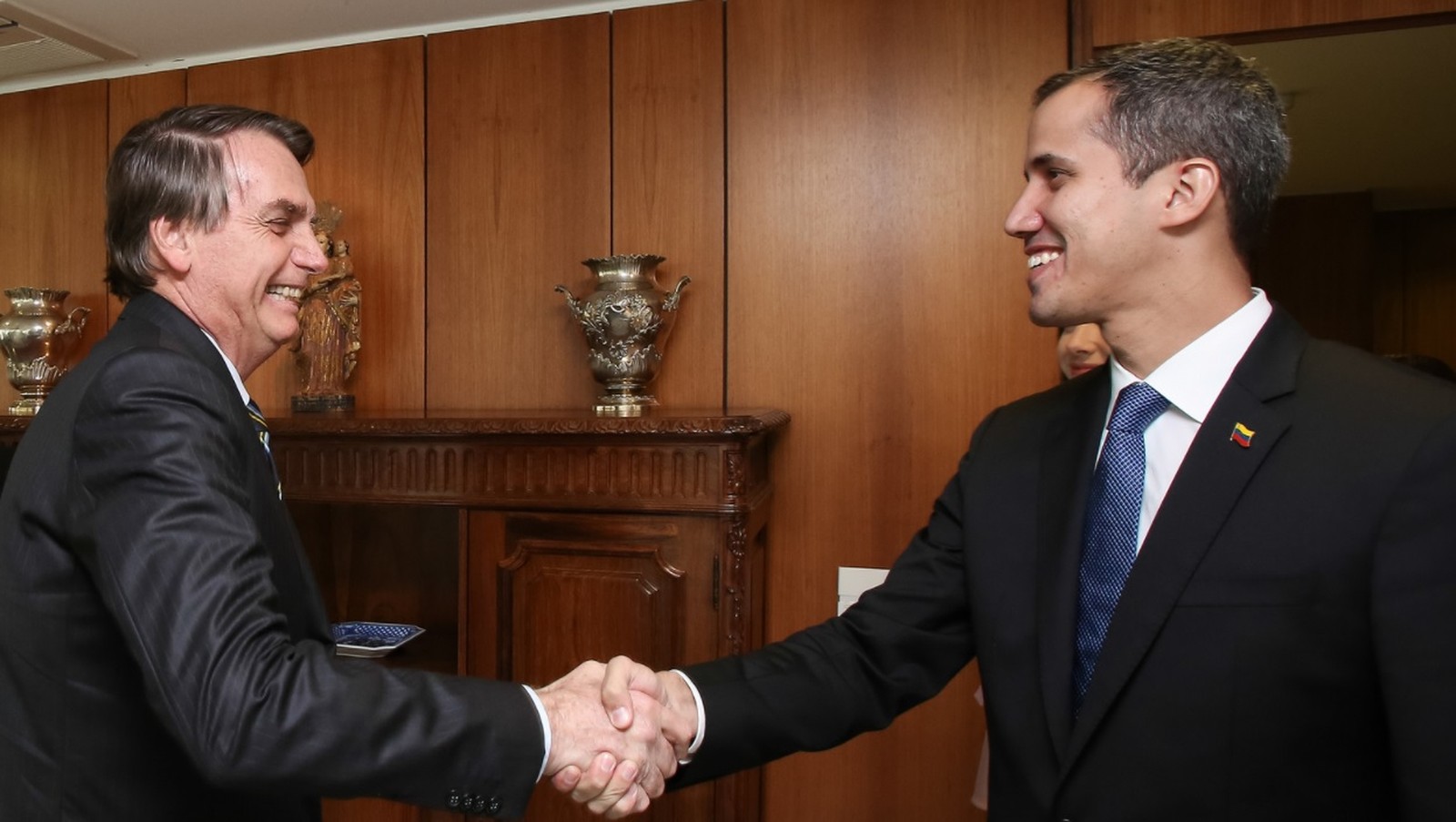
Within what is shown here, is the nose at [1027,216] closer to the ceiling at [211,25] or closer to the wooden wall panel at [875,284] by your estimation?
the wooden wall panel at [875,284]

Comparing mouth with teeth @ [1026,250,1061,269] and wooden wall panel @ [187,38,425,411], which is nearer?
mouth with teeth @ [1026,250,1061,269]

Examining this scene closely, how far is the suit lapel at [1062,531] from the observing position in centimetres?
118

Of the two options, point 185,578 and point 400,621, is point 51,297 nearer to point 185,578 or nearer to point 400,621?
point 400,621

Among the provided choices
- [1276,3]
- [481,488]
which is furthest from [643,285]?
[1276,3]

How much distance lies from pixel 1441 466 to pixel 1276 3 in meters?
1.94

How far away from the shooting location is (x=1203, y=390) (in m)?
1.23

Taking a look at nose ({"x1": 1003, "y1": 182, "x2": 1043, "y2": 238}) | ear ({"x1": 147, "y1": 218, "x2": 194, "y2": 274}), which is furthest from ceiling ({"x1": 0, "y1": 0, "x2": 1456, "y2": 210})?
nose ({"x1": 1003, "y1": 182, "x2": 1043, "y2": 238})

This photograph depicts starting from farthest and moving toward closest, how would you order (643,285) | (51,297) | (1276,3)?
(51,297) < (643,285) < (1276,3)

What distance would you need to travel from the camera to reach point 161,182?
142cm

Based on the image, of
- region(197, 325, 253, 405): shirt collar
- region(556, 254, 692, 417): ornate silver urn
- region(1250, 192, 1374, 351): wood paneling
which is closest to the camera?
region(197, 325, 253, 405): shirt collar

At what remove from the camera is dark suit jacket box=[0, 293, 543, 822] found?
3.29ft

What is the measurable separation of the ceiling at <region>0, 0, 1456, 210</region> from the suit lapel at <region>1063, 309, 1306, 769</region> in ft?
7.09

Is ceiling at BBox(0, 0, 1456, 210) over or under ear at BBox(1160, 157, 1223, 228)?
over

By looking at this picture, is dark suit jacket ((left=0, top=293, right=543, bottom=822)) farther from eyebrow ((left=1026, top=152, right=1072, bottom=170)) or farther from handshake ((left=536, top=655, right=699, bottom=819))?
eyebrow ((left=1026, top=152, right=1072, bottom=170))
